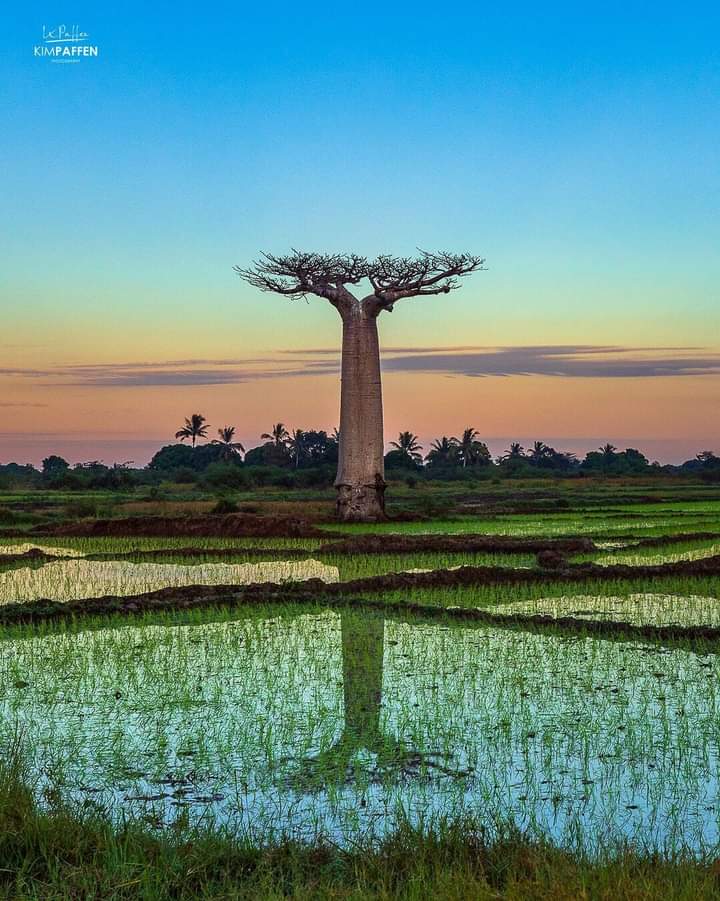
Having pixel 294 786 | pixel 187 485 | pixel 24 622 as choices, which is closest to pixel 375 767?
pixel 294 786

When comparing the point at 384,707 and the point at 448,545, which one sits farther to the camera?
the point at 448,545

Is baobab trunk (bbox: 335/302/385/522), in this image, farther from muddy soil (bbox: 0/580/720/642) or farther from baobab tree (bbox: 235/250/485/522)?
muddy soil (bbox: 0/580/720/642)

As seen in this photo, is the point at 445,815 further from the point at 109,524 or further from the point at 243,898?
the point at 109,524

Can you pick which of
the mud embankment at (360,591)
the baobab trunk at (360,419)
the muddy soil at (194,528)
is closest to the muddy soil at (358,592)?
the mud embankment at (360,591)

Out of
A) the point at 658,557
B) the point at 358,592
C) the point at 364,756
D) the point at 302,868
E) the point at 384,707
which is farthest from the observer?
the point at 658,557

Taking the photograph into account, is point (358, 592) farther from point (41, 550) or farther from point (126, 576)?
point (41, 550)

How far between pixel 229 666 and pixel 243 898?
4223 mm

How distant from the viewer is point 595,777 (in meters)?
5.09

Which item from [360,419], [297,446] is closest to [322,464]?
[297,446]

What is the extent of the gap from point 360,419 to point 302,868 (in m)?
20.1

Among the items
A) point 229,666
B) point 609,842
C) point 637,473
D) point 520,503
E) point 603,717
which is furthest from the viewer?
point 637,473

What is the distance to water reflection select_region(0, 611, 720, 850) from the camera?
4.70 m

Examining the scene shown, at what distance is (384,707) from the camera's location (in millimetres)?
6566

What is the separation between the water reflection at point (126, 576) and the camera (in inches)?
487
